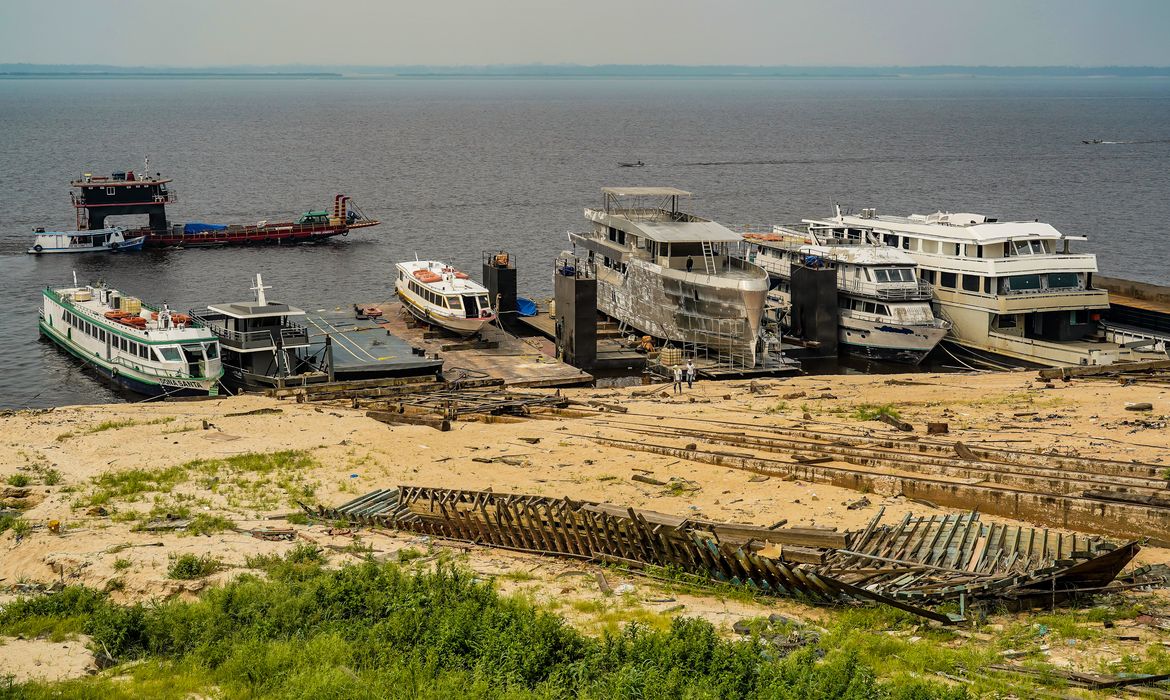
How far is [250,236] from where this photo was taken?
8394 centimetres

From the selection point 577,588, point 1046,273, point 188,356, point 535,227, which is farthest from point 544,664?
point 535,227

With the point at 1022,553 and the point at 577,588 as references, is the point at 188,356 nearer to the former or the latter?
the point at 577,588

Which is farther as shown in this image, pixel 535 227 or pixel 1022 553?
pixel 535 227

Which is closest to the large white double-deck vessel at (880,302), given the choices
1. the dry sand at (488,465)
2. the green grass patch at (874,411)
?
the dry sand at (488,465)

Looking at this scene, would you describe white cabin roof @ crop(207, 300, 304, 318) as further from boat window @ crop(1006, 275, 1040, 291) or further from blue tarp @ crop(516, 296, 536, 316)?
boat window @ crop(1006, 275, 1040, 291)

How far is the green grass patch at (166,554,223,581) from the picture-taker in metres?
22.1

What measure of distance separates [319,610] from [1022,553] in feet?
38.9

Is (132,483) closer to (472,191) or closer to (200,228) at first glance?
(200,228)

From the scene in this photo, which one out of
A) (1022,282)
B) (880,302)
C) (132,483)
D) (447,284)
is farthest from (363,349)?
(1022,282)

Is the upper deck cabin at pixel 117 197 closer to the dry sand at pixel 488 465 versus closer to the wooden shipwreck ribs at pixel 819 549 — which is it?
the dry sand at pixel 488 465

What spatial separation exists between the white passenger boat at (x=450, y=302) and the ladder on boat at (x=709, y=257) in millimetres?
9118

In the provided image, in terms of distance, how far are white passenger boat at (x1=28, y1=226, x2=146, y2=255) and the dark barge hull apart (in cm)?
130

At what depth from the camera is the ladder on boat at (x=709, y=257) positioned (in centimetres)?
5031

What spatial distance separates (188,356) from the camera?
146ft
